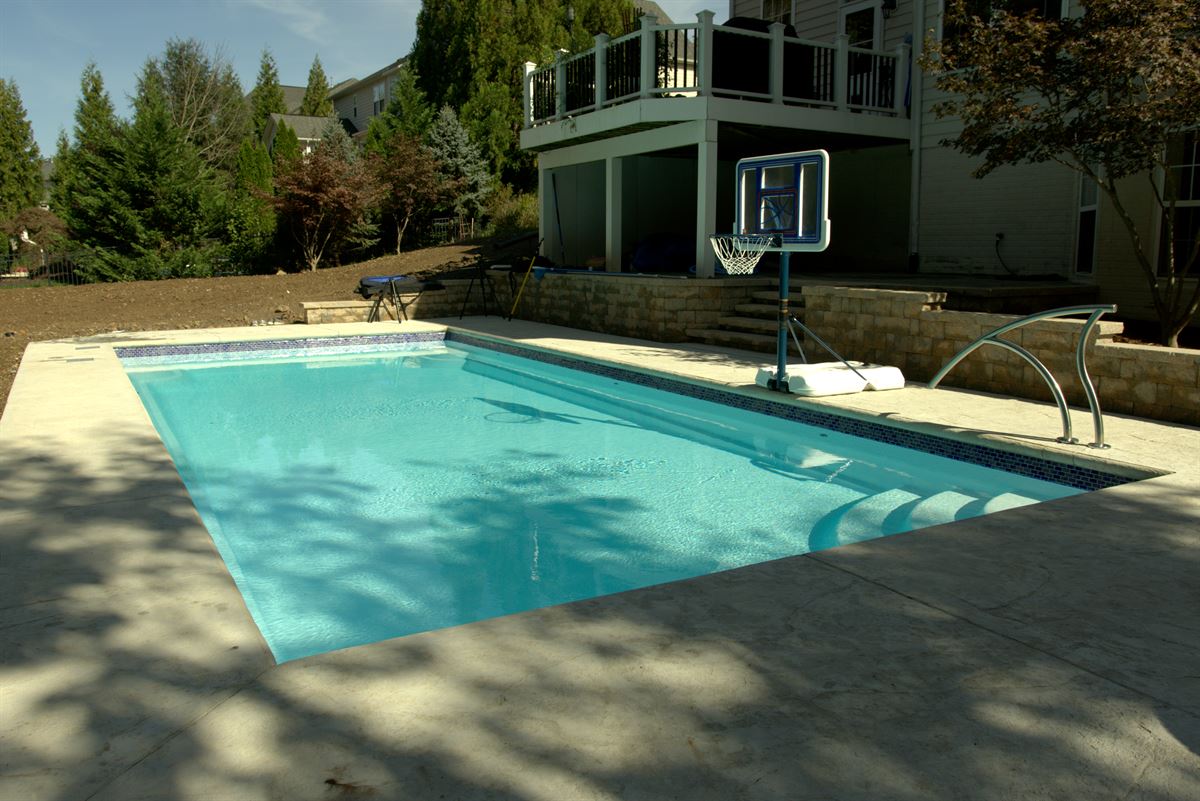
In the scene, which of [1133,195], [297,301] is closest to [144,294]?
[297,301]

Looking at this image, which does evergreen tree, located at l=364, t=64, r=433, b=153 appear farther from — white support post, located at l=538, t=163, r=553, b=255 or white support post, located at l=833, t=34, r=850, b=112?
white support post, located at l=833, t=34, r=850, b=112

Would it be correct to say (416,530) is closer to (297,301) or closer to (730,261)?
(730,261)

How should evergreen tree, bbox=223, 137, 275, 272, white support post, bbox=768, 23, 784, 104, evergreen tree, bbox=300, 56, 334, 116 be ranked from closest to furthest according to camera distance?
white support post, bbox=768, 23, 784, 104 < evergreen tree, bbox=223, 137, 275, 272 < evergreen tree, bbox=300, 56, 334, 116

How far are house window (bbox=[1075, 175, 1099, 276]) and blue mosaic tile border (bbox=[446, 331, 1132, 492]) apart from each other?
5633 millimetres

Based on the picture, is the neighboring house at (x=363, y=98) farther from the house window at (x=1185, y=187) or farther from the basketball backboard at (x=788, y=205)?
the house window at (x=1185, y=187)

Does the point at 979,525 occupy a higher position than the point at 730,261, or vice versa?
the point at 730,261

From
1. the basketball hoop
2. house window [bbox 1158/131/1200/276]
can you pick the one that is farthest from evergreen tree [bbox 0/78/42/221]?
house window [bbox 1158/131/1200/276]

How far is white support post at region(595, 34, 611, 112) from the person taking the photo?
1369 cm

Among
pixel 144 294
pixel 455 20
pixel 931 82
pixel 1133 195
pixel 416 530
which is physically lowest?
pixel 416 530

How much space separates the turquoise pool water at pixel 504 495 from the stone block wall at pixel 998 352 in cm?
169

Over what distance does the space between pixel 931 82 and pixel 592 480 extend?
9.69 metres

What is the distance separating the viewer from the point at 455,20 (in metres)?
29.8

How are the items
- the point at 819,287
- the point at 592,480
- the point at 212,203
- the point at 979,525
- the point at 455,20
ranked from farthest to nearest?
1. the point at 455,20
2. the point at 212,203
3. the point at 819,287
4. the point at 592,480
5. the point at 979,525

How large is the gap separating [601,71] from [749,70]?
228cm
